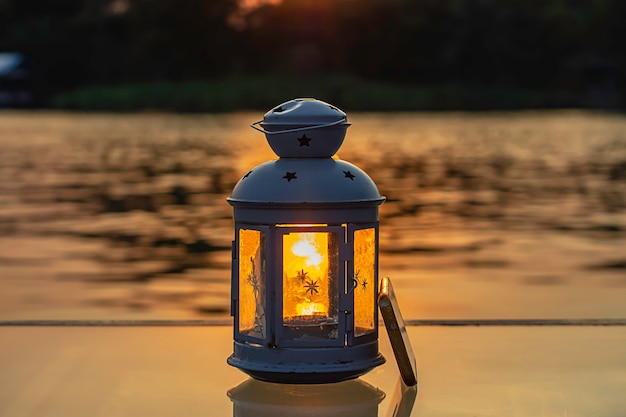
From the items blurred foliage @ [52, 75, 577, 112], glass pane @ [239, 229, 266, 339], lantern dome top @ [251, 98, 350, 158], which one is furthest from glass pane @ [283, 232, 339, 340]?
blurred foliage @ [52, 75, 577, 112]

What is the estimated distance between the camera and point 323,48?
90812 mm

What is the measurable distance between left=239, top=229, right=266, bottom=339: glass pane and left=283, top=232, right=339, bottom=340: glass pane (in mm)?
104

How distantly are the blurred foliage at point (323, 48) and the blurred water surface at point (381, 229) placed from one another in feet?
181

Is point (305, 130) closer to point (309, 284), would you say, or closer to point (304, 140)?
point (304, 140)

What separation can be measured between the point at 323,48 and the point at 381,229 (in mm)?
77507

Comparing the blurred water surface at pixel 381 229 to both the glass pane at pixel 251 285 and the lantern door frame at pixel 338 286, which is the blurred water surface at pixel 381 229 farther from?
the lantern door frame at pixel 338 286

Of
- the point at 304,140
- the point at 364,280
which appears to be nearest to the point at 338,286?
the point at 364,280

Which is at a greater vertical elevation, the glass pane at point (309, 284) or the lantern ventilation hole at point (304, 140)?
the lantern ventilation hole at point (304, 140)

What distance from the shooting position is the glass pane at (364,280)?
5707 millimetres

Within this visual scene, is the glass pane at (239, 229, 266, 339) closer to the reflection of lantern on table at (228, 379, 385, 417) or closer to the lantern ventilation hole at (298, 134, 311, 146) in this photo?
the reflection of lantern on table at (228, 379, 385, 417)

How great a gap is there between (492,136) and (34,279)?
28.9 m

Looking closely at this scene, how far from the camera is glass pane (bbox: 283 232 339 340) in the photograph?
5570 mm

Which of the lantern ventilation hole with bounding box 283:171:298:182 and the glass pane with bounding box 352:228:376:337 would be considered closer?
the lantern ventilation hole with bounding box 283:171:298:182

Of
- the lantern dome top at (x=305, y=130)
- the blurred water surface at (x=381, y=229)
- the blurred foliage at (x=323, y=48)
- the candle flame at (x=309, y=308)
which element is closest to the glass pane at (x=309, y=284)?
the candle flame at (x=309, y=308)
